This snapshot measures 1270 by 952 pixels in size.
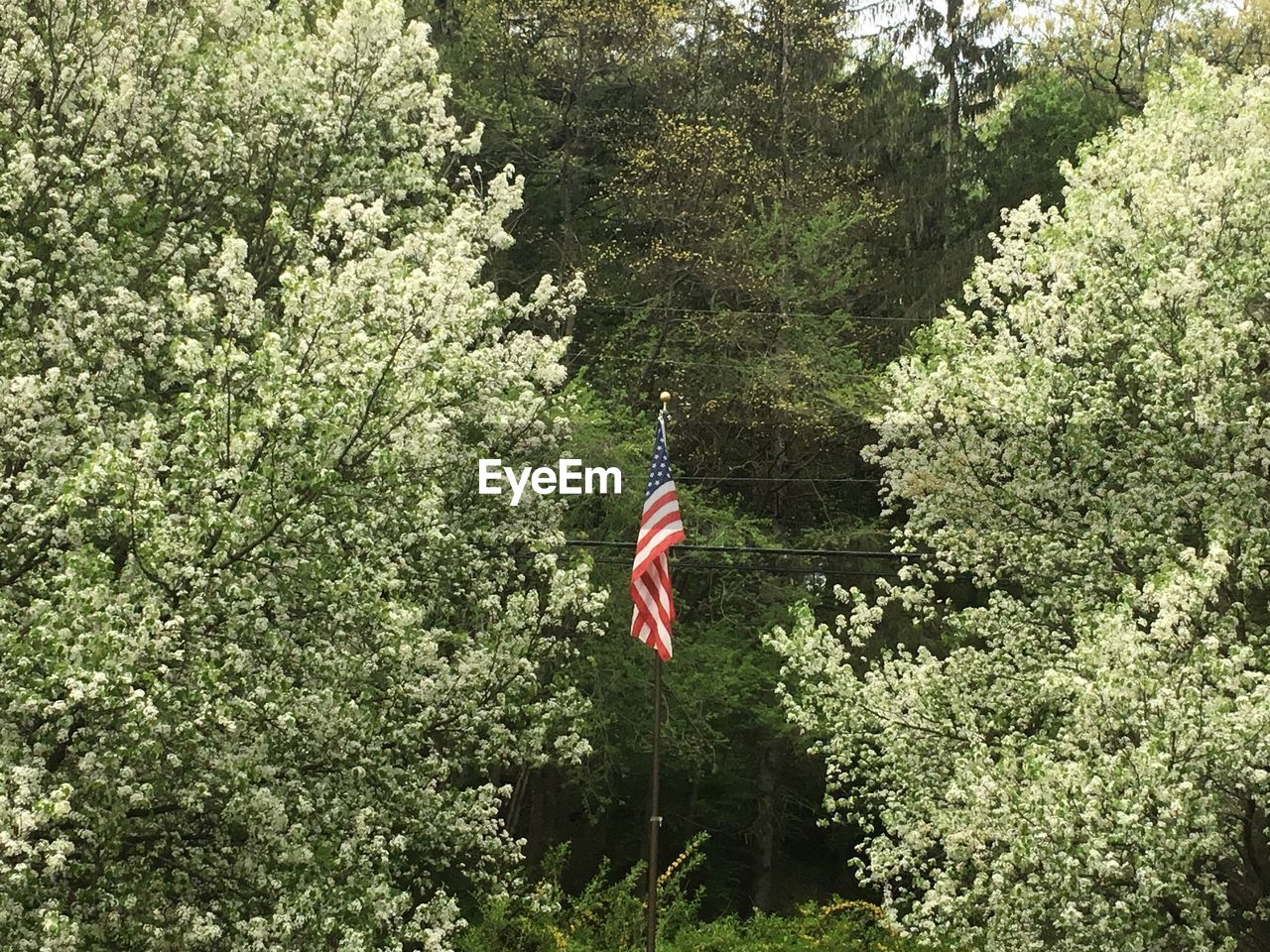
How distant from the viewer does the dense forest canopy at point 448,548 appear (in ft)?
42.3

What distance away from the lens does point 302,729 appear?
14359mm

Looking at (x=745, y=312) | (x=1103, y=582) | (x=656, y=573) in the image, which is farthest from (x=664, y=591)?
(x=745, y=312)

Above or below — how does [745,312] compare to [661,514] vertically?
above

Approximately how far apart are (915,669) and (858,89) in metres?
23.2

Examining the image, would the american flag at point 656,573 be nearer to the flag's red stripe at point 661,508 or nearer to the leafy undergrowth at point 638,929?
the flag's red stripe at point 661,508

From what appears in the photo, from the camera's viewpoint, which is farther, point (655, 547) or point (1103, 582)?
point (1103, 582)

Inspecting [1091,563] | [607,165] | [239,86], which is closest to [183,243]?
[239,86]

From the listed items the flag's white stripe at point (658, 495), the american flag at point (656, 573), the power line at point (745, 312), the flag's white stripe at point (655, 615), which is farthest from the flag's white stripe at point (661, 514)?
the power line at point (745, 312)

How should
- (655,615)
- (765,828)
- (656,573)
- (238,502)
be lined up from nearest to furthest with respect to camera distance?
(238,502), (655,615), (656,573), (765,828)

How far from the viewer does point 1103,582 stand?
19047 mm

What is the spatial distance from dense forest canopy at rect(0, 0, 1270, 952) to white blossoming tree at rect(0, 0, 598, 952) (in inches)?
2.5

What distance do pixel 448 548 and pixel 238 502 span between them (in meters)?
3.69

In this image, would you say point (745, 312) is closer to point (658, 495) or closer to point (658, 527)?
point (658, 495)

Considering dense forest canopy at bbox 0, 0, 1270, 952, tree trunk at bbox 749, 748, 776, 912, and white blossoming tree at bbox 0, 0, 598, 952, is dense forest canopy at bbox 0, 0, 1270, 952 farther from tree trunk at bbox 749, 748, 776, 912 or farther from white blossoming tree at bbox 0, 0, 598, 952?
tree trunk at bbox 749, 748, 776, 912
